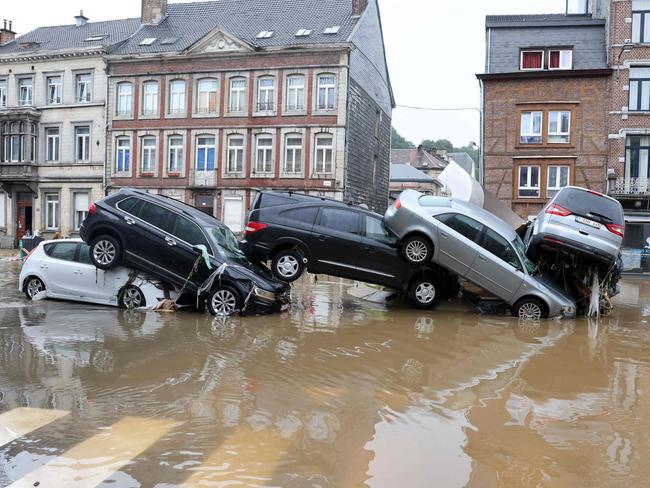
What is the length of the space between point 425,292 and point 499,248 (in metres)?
1.72

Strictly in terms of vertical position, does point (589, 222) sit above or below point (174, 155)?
below

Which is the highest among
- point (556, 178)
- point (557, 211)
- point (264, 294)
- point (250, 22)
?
point (250, 22)

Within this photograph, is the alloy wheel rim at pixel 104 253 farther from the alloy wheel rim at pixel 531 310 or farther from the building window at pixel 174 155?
the building window at pixel 174 155

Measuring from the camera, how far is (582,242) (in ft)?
36.8

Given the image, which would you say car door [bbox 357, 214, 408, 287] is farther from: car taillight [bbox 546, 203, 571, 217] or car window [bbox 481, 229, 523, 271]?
car taillight [bbox 546, 203, 571, 217]

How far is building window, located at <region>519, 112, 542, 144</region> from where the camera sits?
99.4ft

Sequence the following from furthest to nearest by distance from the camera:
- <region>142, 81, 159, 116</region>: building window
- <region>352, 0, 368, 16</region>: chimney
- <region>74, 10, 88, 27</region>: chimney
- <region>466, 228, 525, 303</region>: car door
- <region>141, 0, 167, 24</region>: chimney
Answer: <region>74, 10, 88, 27</region>: chimney
<region>141, 0, 167, 24</region>: chimney
<region>142, 81, 159, 116</region>: building window
<region>352, 0, 368, 16</region>: chimney
<region>466, 228, 525, 303</region>: car door

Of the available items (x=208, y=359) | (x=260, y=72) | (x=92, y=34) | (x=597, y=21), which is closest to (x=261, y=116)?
(x=260, y=72)

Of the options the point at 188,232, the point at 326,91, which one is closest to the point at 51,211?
the point at 326,91

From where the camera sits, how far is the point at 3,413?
18.1 feet

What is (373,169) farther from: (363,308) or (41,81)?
(363,308)

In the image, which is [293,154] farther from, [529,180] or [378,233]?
[378,233]

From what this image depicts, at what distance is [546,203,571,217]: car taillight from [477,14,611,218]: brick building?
1938 cm

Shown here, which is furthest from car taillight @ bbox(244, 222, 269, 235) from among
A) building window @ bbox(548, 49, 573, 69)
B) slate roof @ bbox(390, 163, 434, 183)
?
slate roof @ bbox(390, 163, 434, 183)
